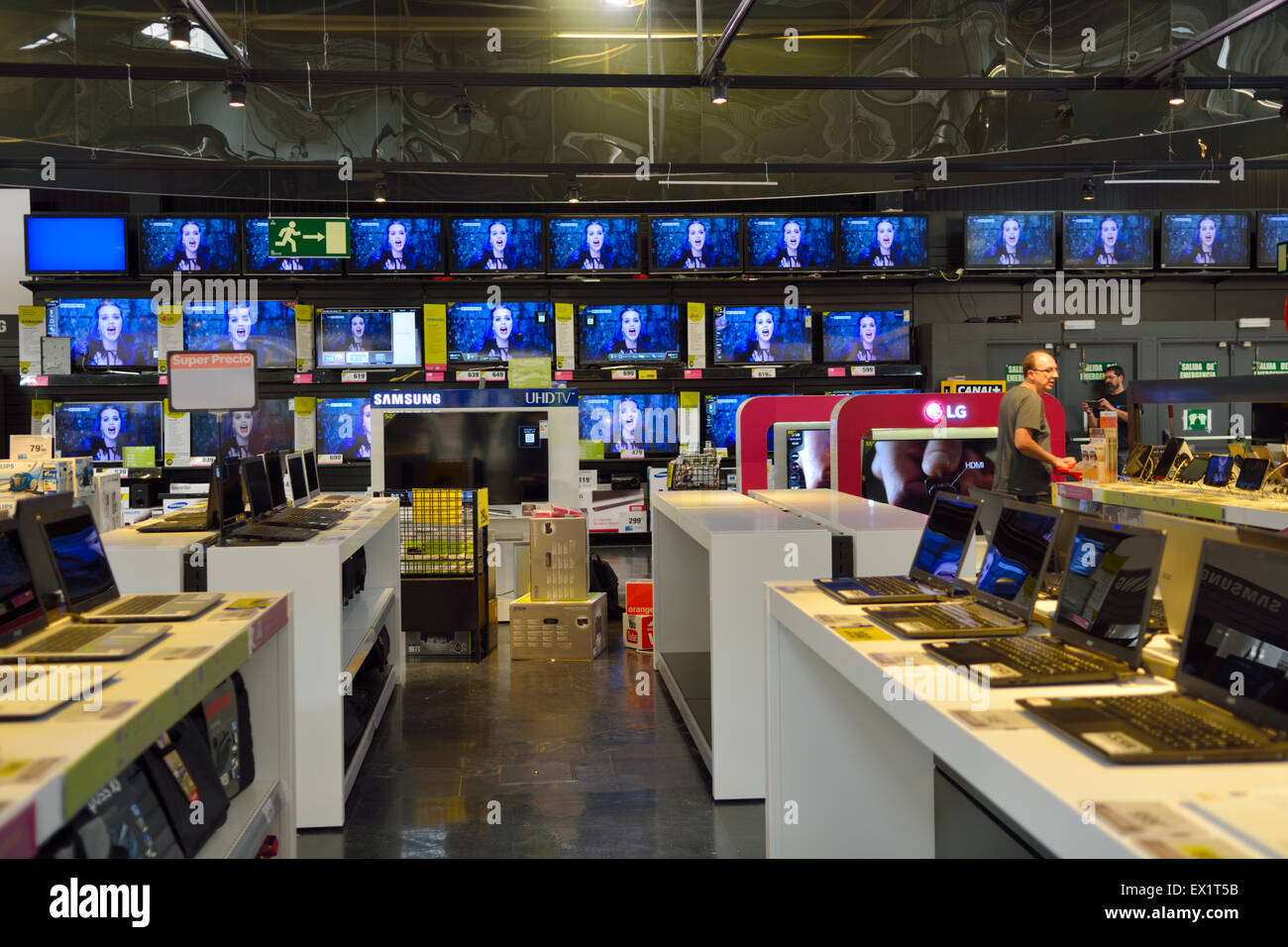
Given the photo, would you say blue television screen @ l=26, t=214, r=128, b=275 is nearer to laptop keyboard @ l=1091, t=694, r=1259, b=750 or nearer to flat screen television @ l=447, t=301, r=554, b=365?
flat screen television @ l=447, t=301, r=554, b=365

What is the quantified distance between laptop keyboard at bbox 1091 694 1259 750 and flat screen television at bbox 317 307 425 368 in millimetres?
7506

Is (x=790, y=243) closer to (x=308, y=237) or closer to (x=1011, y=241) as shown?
(x=1011, y=241)

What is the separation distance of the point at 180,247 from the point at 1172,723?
337 inches

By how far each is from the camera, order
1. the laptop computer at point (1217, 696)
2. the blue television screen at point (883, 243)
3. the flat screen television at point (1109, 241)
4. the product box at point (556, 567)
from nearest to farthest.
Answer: the laptop computer at point (1217, 696), the product box at point (556, 567), the blue television screen at point (883, 243), the flat screen television at point (1109, 241)

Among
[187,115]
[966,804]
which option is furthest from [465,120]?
[966,804]

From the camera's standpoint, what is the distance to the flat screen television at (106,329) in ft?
27.5

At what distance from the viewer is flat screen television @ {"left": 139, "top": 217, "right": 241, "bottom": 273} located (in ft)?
27.6

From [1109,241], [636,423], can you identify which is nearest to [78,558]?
[636,423]

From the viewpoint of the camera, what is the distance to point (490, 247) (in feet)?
28.3

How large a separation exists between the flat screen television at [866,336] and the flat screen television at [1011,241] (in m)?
0.86

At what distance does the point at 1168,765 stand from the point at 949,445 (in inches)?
215

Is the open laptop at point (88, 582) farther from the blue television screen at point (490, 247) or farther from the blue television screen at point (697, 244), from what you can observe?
the blue television screen at point (697, 244)

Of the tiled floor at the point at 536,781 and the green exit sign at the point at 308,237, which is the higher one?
the green exit sign at the point at 308,237

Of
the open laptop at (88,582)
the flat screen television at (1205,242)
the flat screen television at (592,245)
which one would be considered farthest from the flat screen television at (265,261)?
the flat screen television at (1205,242)
